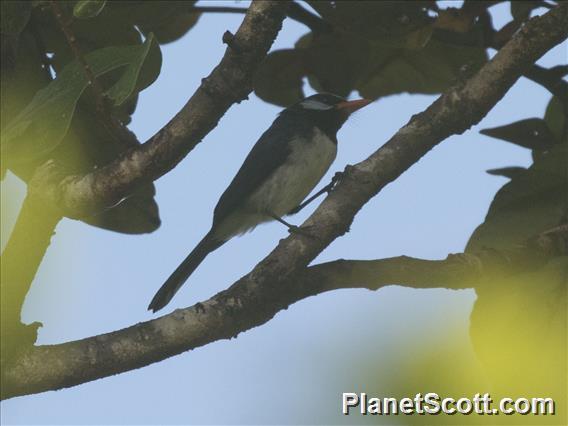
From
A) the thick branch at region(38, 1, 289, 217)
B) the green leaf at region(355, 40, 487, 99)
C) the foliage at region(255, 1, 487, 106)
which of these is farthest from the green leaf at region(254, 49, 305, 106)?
the thick branch at region(38, 1, 289, 217)

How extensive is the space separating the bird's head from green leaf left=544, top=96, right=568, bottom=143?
4.59 ft

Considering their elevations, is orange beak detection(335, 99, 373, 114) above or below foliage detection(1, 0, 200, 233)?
above

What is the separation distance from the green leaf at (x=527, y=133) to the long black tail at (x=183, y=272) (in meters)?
1.65

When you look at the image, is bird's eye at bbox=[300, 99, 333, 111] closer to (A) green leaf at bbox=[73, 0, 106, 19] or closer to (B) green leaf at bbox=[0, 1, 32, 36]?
(B) green leaf at bbox=[0, 1, 32, 36]

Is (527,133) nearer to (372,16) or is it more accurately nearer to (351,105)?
(372,16)

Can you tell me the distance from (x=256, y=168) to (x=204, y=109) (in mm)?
2254

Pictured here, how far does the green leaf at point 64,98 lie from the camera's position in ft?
7.34

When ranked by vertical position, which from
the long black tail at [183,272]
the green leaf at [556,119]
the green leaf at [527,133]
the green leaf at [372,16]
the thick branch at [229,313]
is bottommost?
the thick branch at [229,313]

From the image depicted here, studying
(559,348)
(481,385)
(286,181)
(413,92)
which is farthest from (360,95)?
(481,385)

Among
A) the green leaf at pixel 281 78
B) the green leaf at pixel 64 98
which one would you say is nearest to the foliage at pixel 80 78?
the green leaf at pixel 64 98

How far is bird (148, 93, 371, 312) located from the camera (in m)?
4.62

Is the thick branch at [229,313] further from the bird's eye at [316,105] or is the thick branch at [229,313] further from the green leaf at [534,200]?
the bird's eye at [316,105]

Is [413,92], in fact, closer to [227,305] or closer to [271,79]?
[271,79]

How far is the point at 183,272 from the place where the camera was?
446cm
